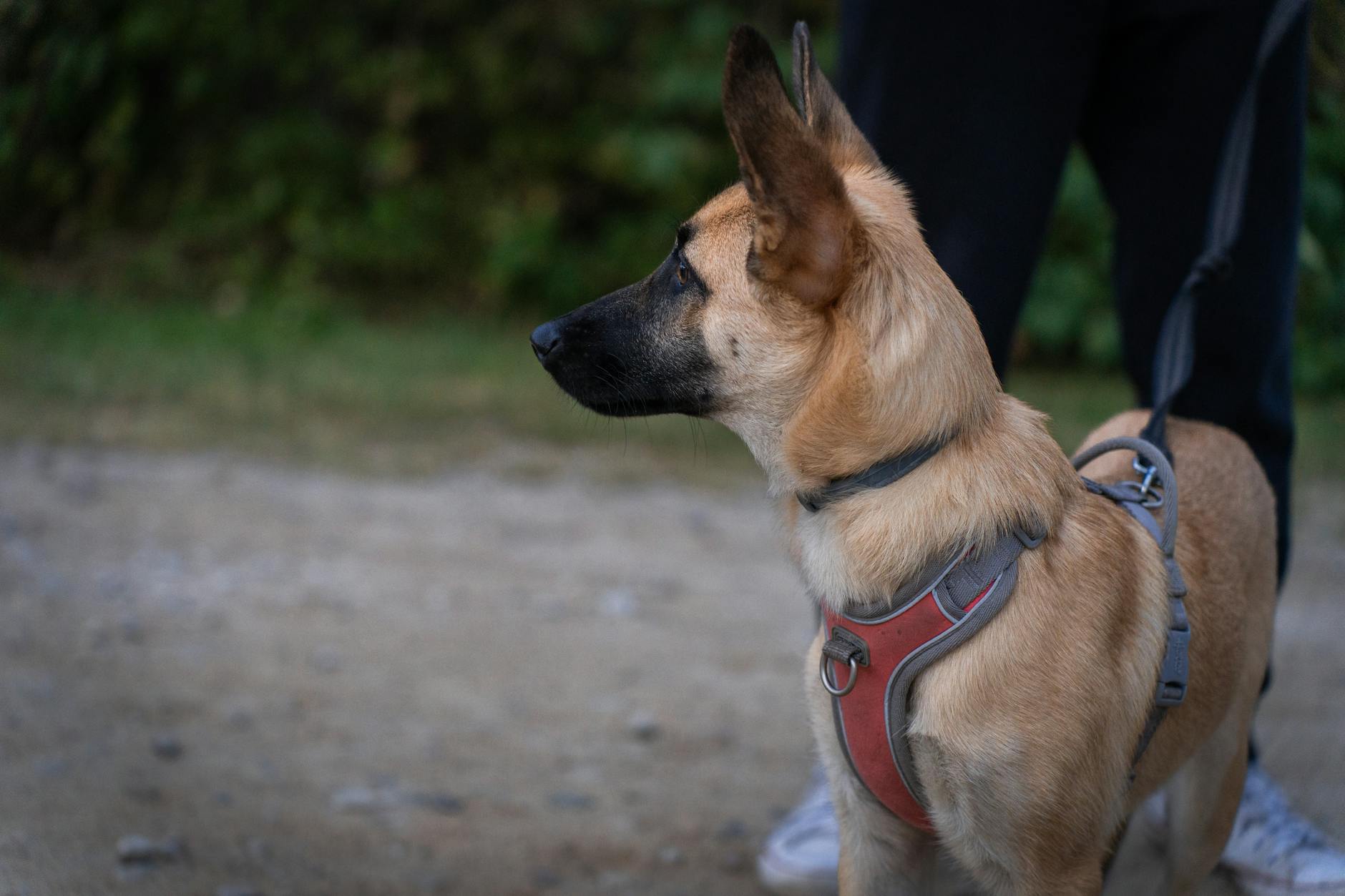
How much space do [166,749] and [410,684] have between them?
0.80 m

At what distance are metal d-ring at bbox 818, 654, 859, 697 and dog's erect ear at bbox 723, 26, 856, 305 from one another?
60cm

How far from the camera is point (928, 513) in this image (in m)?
1.82

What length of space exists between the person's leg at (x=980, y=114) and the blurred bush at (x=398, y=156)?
6.62m

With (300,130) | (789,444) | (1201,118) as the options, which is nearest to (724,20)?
(300,130)

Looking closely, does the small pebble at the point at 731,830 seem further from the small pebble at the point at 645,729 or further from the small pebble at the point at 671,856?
the small pebble at the point at 645,729

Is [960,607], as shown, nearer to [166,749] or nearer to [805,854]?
[805,854]

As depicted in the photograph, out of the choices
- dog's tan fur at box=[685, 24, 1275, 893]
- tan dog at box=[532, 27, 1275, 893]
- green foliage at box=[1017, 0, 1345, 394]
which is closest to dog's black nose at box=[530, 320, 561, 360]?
tan dog at box=[532, 27, 1275, 893]

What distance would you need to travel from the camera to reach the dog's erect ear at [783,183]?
173 centimetres

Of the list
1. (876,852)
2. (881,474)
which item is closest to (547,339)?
(881,474)

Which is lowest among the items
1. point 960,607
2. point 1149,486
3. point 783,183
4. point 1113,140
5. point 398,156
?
point 960,607

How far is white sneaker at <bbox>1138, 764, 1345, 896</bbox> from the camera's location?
253 cm

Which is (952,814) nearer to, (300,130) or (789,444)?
(789,444)

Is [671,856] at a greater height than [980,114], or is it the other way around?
[980,114]

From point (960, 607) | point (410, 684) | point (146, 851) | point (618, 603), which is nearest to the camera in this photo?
point (960, 607)
